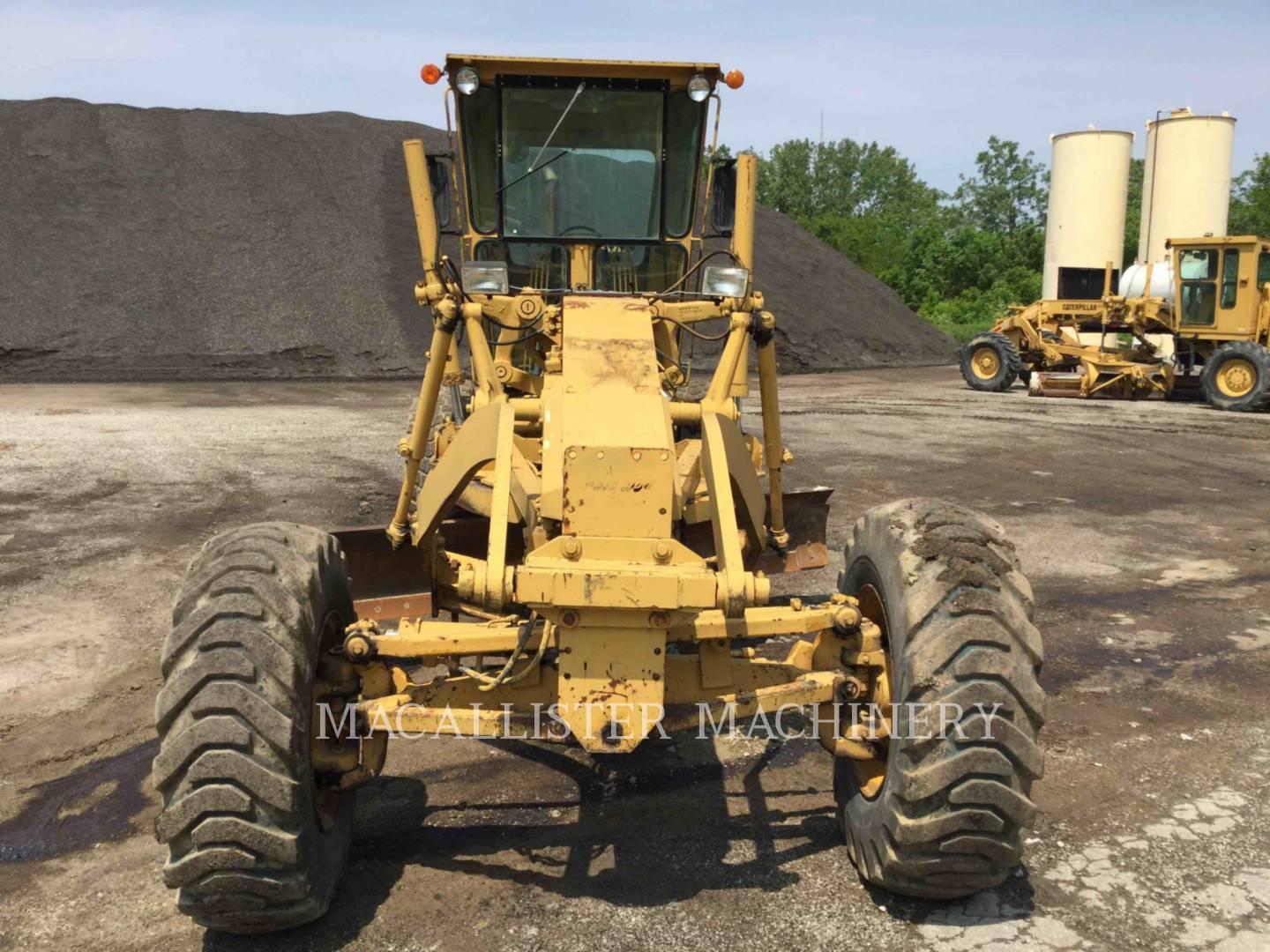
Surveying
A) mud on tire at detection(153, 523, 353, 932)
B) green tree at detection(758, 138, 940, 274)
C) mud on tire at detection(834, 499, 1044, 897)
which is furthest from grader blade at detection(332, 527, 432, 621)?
green tree at detection(758, 138, 940, 274)

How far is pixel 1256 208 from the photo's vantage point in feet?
176

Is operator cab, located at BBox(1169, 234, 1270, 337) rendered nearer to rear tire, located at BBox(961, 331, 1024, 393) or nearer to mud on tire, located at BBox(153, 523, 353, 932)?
rear tire, located at BBox(961, 331, 1024, 393)

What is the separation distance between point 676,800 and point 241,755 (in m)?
1.75

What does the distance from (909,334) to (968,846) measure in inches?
1153

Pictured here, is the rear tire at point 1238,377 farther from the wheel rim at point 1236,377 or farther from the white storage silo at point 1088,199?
the white storage silo at point 1088,199

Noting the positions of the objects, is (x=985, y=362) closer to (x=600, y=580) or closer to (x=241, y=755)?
(x=600, y=580)

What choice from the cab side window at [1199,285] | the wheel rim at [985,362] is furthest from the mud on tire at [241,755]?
the wheel rim at [985,362]

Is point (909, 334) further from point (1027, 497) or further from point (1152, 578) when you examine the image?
point (1152, 578)

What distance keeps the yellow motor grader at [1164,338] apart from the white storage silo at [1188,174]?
20.6 ft

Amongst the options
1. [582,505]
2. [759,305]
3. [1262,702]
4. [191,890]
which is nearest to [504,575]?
[582,505]

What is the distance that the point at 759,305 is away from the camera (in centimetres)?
479

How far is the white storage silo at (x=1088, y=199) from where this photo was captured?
93.2 feet

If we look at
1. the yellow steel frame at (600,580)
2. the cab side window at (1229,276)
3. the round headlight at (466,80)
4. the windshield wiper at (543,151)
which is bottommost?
the yellow steel frame at (600,580)

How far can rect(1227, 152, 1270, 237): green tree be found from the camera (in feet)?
173
